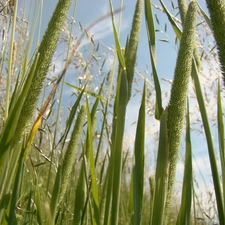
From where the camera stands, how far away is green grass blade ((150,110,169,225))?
2.00 ft

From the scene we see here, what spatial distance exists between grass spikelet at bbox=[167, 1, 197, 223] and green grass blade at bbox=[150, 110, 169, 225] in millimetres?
20

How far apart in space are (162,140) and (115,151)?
5.0 inches

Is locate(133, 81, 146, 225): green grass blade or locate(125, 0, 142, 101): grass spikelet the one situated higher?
locate(125, 0, 142, 101): grass spikelet

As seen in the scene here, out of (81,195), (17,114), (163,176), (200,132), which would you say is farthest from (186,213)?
(200,132)

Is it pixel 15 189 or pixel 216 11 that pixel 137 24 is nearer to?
pixel 216 11

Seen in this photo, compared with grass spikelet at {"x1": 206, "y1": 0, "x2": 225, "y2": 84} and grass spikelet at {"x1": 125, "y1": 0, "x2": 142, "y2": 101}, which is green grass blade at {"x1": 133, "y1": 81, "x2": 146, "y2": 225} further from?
grass spikelet at {"x1": 206, "y1": 0, "x2": 225, "y2": 84}

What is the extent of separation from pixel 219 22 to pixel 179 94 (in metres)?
0.17

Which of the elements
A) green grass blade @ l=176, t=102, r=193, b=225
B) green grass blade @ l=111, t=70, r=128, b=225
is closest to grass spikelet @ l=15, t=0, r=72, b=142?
green grass blade @ l=111, t=70, r=128, b=225

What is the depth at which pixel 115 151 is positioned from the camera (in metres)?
0.70

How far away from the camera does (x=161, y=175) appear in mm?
618

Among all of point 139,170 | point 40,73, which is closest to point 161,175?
point 139,170

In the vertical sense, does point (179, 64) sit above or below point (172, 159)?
above

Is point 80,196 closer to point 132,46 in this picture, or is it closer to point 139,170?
point 139,170

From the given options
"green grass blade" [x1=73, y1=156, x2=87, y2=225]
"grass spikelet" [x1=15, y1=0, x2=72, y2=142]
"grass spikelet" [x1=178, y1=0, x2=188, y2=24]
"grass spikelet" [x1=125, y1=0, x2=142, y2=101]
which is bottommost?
"green grass blade" [x1=73, y1=156, x2=87, y2=225]
